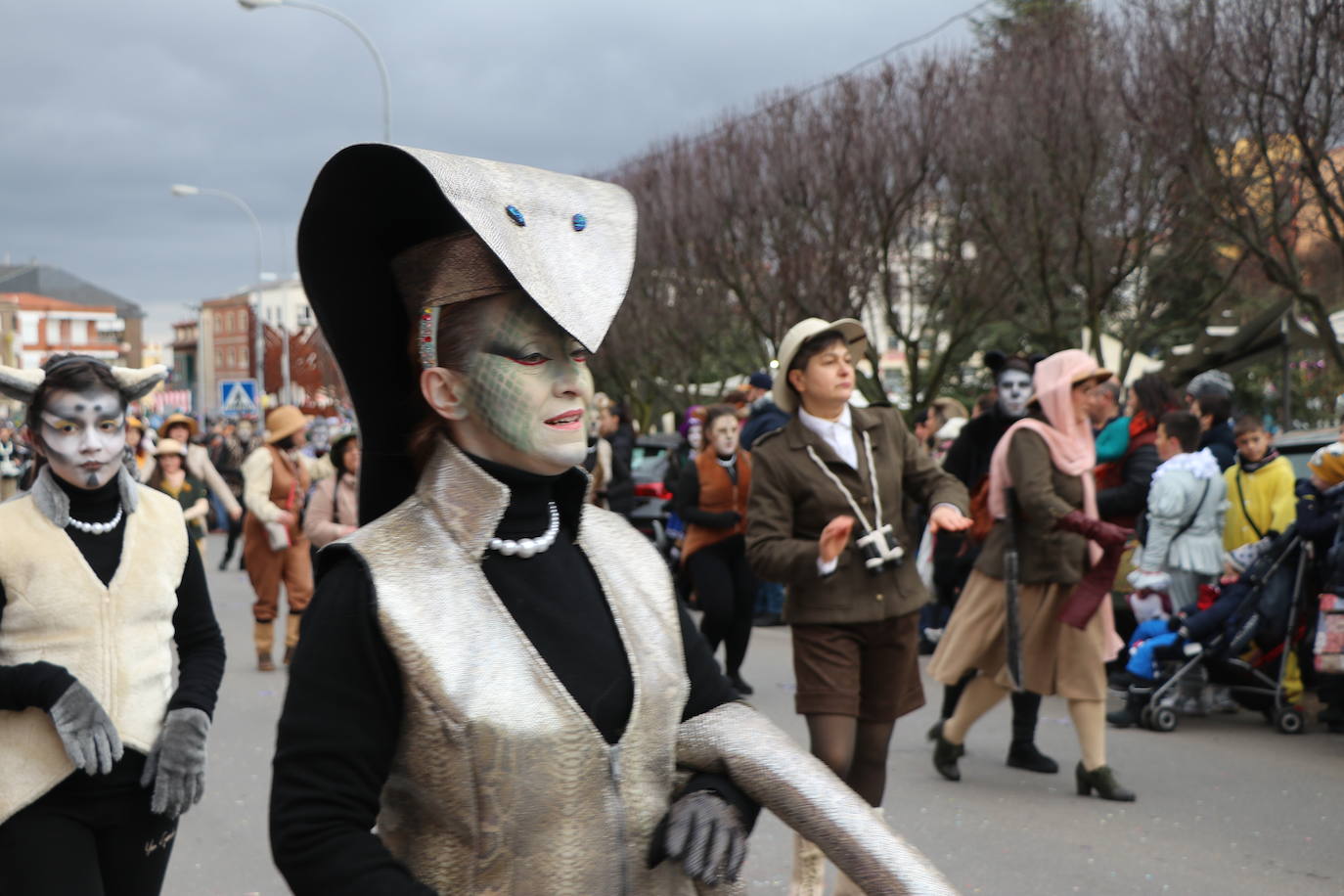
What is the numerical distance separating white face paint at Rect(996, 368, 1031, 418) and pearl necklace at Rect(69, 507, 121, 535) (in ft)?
17.0

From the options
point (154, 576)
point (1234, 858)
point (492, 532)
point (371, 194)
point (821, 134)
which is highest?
point (821, 134)

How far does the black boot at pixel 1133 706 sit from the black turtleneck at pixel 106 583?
6.23 meters

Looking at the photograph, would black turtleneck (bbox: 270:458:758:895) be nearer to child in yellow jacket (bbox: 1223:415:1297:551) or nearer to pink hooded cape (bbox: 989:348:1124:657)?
pink hooded cape (bbox: 989:348:1124:657)

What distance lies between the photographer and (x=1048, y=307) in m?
20.6

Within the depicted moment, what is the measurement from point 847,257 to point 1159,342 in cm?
853

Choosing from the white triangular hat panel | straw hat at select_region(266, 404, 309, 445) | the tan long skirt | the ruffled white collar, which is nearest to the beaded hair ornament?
the white triangular hat panel

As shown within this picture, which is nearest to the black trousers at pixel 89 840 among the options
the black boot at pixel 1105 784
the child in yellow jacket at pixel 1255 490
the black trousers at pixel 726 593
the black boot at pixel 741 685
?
the black boot at pixel 1105 784

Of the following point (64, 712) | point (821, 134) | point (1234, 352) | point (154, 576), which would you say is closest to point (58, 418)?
point (154, 576)

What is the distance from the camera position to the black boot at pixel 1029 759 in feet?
24.9

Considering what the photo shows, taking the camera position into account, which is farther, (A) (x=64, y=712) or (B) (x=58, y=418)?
(B) (x=58, y=418)

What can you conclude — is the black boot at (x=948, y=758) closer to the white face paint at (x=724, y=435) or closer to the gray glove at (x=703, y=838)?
the white face paint at (x=724, y=435)

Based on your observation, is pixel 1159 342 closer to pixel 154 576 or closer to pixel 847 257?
pixel 847 257

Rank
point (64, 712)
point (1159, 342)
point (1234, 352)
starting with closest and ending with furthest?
1. point (64, 712)
2. point (1234, 352)
3. point (1159, 342)

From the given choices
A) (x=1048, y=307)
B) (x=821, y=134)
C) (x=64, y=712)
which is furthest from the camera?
(x=821, y=134)
